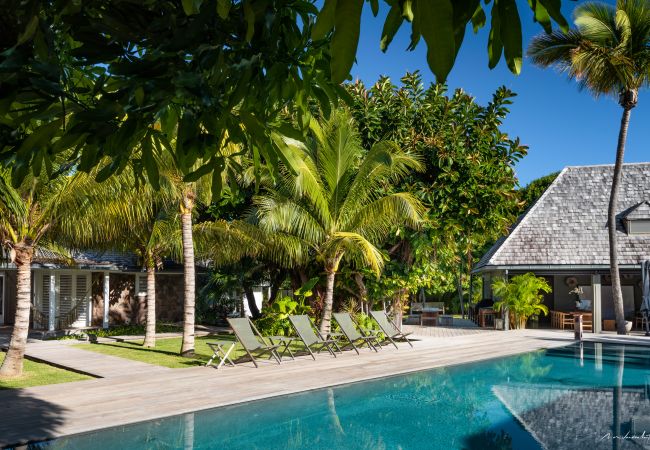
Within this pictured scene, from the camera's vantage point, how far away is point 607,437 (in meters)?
8.27

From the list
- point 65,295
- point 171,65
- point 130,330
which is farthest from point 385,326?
point 171,65

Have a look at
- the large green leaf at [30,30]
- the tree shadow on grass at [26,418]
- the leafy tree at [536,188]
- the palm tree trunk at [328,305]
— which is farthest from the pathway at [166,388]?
the leafy tree at [536,188]

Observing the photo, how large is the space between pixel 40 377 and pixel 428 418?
6.97 m

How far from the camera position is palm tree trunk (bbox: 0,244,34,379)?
10969 mm

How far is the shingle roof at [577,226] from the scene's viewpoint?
23719 mm

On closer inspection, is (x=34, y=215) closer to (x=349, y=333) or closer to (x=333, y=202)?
(x=333, y=202)

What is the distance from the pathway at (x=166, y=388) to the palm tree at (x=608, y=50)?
989 cm

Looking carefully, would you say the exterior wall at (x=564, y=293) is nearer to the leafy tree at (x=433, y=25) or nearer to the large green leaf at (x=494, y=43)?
the large green leaf at (x=494, y=43)

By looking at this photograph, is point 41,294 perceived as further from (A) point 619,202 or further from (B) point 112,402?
Result: (A) point 619,202

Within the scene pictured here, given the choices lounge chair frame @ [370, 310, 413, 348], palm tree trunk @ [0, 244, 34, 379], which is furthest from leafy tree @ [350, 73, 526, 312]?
palm tree trunk @ [0, 244, 34, 379]

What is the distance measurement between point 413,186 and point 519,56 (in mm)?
15872

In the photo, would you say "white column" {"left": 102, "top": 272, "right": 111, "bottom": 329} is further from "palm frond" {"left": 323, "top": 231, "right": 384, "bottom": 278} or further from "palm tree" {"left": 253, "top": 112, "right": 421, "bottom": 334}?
"palm frond" {"left": 323, "top": 231, "right": 384, "bottom": 278}

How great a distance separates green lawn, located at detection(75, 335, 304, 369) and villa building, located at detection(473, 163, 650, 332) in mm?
11678

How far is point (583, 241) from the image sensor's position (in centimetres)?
2428
